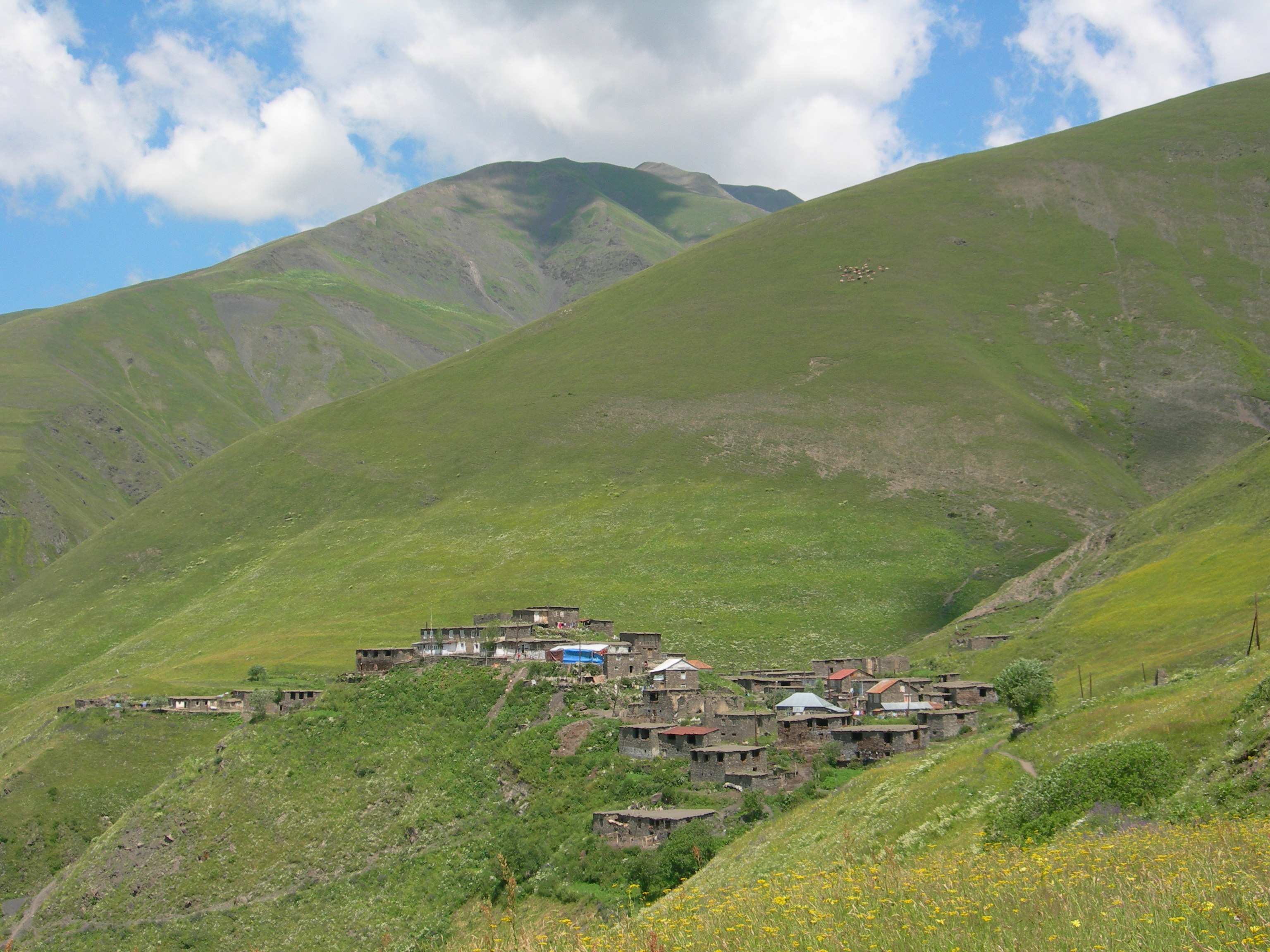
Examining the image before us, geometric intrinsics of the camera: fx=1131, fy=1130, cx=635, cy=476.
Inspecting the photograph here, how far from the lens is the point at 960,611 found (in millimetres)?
107000

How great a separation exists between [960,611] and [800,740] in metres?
60.0

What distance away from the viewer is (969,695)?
2395 inches

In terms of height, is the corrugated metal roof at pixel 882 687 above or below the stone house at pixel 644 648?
below

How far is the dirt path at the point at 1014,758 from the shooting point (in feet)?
103

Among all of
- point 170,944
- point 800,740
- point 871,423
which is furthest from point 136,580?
point 800,740

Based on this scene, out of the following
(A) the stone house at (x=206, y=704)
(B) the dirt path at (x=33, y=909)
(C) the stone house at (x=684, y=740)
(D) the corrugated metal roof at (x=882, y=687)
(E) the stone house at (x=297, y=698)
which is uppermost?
(E) the stone house at (x=297, y=698)

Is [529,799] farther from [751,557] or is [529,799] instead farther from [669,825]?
[751,557]

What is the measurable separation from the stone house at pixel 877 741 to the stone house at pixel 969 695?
32.6 ft

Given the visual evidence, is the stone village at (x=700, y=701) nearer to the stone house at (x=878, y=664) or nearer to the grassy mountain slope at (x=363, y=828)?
the stone house at (x=878, y=664)

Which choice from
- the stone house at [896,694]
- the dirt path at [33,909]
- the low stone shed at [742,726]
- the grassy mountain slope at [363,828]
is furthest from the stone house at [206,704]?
the stone house at [896,694]

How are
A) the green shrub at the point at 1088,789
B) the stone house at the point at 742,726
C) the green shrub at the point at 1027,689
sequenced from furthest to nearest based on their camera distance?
the stone house at the point at 742,726, the green shrub at the point at 1027,689, the green shrub at the point at 1088,789

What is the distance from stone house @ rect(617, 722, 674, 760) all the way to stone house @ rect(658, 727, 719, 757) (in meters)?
0.31

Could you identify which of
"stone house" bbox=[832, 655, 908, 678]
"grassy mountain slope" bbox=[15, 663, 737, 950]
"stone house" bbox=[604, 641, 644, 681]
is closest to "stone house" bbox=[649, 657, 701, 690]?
"stone house" bbox=[604, 641, 644, 681]

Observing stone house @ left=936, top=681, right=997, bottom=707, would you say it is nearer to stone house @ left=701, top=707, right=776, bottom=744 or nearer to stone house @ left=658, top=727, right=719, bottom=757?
stone house @ left=701, top=707, right=776, bottom=744
